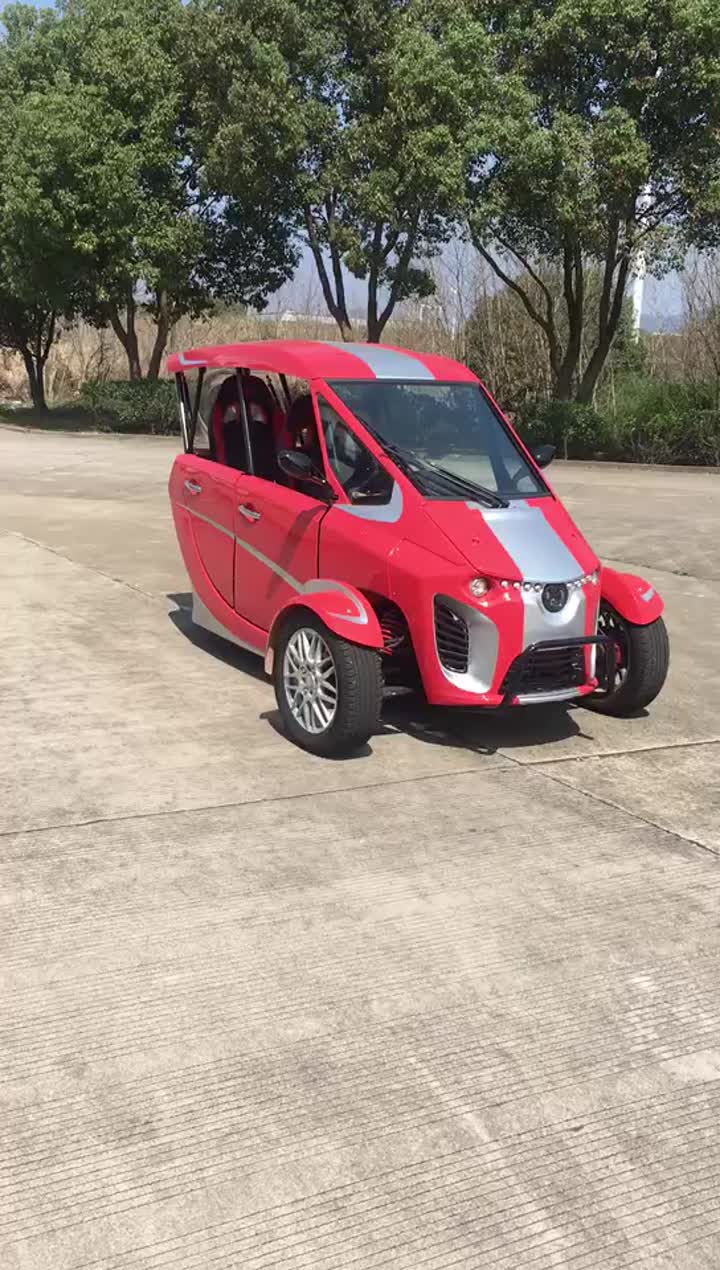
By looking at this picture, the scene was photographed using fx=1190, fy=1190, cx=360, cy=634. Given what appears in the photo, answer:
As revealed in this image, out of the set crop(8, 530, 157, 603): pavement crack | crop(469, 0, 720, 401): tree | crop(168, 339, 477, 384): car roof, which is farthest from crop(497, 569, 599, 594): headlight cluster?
crop(469, 0, 720, 401): tree

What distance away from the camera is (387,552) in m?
5.41

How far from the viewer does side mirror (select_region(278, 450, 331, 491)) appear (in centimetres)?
567

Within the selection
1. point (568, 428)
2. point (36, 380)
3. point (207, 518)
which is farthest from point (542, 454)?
point (36, 380)

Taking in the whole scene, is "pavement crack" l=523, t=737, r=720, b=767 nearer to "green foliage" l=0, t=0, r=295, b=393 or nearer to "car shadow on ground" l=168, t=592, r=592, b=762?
"car shadow on ground" l=168, t=592, r=592, b=762

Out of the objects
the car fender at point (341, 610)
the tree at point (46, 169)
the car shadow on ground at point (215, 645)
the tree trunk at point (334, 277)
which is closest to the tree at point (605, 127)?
the tree trunk at point (334, 277)

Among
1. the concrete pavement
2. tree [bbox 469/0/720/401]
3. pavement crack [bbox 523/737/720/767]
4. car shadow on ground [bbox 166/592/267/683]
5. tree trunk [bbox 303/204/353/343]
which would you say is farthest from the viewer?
tree trunk [bbox 303/204/353/343]

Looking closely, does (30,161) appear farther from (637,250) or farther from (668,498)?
(668,498)

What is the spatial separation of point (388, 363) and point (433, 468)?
877 millimetres

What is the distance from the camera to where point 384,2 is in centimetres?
2366

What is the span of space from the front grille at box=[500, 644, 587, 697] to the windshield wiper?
0.79 meters

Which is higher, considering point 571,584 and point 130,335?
point 130,335

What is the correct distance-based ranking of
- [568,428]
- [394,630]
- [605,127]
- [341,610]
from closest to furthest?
[341,610] → [394,630] → [605,127] → [568,428]

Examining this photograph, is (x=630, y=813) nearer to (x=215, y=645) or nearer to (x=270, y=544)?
(x=270, y=544)

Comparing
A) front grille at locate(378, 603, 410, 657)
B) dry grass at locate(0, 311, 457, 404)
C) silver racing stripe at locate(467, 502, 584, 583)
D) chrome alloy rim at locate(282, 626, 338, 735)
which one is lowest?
chrome alloy rim at locate(282, 626, 338, 735)
